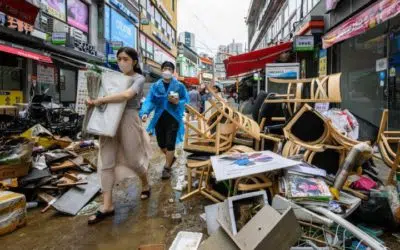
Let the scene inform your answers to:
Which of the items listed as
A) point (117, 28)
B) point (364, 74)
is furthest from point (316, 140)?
point (117, 28)

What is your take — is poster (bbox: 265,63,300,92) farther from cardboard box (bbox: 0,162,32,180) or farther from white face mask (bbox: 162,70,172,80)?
cardboard box (bbox: 0,162,32,180)

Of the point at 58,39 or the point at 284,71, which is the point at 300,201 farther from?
the point at 58,39

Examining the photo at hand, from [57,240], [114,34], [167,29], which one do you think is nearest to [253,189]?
[57,240]

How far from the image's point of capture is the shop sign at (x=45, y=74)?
1110 centimetres

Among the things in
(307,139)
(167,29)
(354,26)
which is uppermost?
(167,29)

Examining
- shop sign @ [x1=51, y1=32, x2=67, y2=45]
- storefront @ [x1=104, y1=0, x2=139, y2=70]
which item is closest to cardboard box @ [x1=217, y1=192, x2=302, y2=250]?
shop sign @ [x1=51, y1=32, x2=67, y2=45]

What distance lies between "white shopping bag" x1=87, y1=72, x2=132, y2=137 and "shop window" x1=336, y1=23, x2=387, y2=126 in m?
5.86

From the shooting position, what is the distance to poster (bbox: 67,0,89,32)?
13352mm

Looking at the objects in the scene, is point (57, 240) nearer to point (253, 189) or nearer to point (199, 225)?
point (199, 225)

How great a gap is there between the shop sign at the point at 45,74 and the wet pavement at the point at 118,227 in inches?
357

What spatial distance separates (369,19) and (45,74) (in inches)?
414

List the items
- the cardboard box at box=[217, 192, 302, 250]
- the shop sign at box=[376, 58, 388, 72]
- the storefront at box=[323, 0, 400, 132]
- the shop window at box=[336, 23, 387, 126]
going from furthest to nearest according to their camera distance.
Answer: the shop window at box=[336, 23, 387, 126]
the shop sign at box=[376, 58, 388, 72]
the storefront at box=[323, 0, 400, 132]
the cardboard box at box=[217, 192, 302, 250]

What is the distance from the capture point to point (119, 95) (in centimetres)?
303

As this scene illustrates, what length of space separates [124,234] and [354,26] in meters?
6.32
